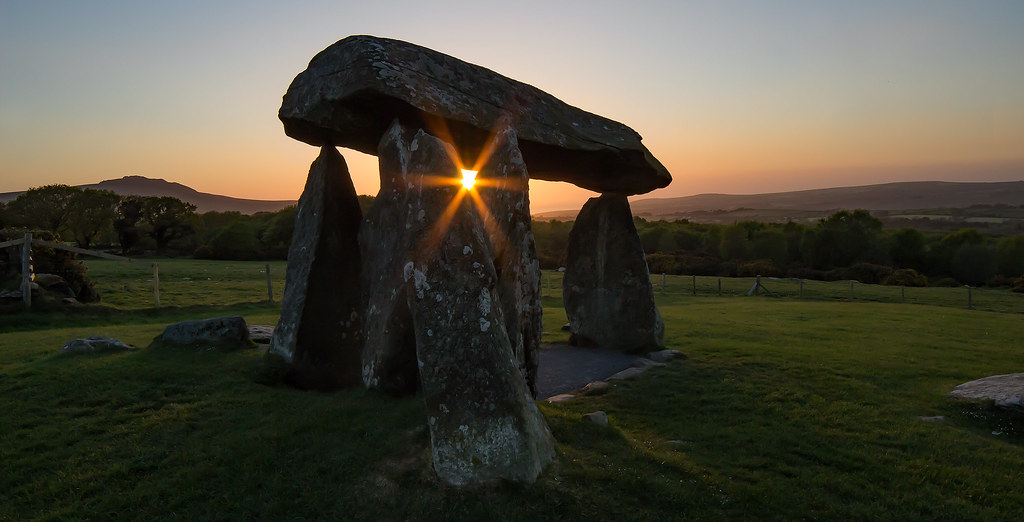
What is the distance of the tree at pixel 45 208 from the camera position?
4681 centimetres

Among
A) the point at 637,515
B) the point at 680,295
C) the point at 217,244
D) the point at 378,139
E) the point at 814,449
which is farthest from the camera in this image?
the point at 217,244

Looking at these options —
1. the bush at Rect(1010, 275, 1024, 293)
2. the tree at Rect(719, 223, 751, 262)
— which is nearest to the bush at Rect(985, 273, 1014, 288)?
the bush at Rect(1010, 275, 1024, 293)

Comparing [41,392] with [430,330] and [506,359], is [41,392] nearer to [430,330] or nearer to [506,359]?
[430,330]

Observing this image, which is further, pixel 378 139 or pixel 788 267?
pixel 788 267

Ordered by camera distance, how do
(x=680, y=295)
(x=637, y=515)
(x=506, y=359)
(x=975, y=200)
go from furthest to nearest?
(x=975, y=200) → (x=680, y=295) → (x=506, y=359) → (x=637, y=515)

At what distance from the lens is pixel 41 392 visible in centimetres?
729

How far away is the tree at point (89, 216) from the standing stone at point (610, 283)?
5472 cm

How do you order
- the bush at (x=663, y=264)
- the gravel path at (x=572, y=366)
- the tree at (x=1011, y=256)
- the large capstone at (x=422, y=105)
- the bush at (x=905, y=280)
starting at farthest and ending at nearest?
the bush at (x=663, y=264), the tree at (x=1011, y=256), the bush at (x=905, y=280), the gravel path at (x=572, y=366), the large capstone at (x=422, y=105)

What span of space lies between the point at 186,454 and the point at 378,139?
17.4 ft

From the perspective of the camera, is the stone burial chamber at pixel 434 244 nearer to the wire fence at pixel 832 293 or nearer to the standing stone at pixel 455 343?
the standing stone at pixel 455 343

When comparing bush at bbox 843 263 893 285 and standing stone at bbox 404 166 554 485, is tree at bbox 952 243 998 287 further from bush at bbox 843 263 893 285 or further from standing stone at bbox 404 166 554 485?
standing stone at bbox 404 166 554 485

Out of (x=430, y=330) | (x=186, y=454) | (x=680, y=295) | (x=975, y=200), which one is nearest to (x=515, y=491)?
(x=430, y=330)

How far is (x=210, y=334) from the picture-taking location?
9891mm

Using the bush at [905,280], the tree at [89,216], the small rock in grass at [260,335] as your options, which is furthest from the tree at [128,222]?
the bush at [905,280]
